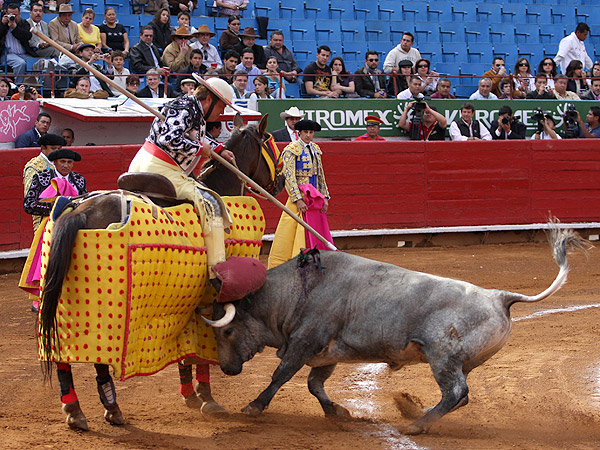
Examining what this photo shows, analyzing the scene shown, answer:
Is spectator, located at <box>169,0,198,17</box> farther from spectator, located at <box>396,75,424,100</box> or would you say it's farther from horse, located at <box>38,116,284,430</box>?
horse, located at <box>38,116,284,430</box>

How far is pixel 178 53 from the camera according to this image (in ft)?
41.3

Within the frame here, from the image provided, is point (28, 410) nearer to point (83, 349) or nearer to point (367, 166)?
point (83, 349)

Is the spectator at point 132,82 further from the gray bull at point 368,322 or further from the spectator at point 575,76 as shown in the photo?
the spectator at point 575,76

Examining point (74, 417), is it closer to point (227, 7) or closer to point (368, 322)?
point (368, 322)

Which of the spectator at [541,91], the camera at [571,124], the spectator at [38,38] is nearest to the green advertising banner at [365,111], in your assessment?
the spectator at [541,91]

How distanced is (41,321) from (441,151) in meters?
9.03

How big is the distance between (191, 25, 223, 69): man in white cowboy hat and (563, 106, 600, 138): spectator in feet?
18.8

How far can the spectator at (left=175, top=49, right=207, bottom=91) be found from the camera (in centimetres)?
1215

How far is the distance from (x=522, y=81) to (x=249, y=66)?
15.9 feet

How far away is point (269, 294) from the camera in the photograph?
5.11 meters

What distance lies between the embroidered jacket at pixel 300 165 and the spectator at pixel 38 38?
5028 millimetres

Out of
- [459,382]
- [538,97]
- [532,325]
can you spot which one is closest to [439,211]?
[538,97]

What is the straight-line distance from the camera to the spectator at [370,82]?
13398 millimetres

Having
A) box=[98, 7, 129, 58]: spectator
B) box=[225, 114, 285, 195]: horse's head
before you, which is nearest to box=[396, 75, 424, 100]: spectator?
box=[98, 7, 129, 58]: spectator
